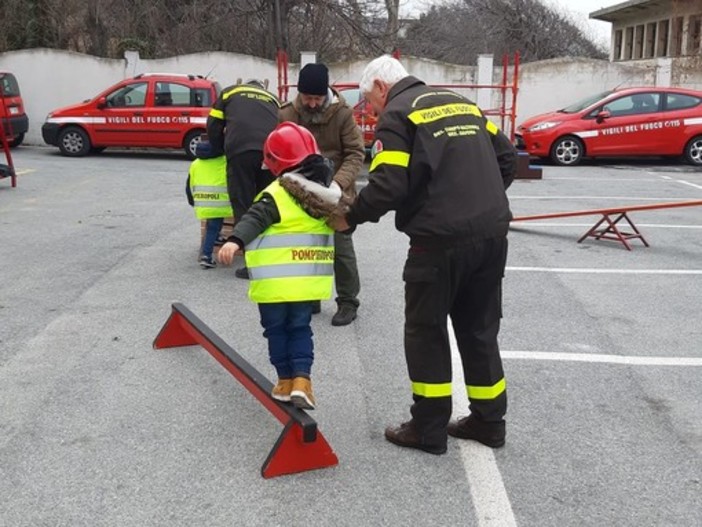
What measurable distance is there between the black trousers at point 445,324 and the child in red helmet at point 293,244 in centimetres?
43

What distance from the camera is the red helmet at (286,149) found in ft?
11.9

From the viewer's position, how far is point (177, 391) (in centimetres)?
441

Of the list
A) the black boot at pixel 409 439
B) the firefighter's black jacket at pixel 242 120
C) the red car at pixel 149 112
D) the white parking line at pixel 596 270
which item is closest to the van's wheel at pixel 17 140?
the red car at pixel 149 112

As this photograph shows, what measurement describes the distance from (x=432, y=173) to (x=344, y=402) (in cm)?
152

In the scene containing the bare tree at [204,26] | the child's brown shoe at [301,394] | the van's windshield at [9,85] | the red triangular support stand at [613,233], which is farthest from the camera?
the bare tree at [204,26]

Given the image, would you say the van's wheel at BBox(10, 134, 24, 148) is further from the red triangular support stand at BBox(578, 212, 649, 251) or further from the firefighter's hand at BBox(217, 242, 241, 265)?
the firefighter's hand at BBox(217, 242, 241, 265)

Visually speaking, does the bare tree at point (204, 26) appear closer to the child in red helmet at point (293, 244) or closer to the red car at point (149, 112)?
the red car at point (149, 112)

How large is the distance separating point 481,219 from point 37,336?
3.33 m

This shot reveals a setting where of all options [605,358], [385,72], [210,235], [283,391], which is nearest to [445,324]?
[283,391]

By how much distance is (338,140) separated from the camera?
558cm

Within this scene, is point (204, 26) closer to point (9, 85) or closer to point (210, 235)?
point (9, 85)

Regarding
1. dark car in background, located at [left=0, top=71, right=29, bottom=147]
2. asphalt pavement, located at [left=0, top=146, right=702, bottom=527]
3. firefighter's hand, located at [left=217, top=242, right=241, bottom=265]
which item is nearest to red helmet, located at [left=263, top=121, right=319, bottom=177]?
firefighter's hand, located at [left=217, top=242, right=241, bottom=265]

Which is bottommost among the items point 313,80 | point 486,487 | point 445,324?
point 486,487

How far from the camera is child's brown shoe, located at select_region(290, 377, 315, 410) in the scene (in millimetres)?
3574
